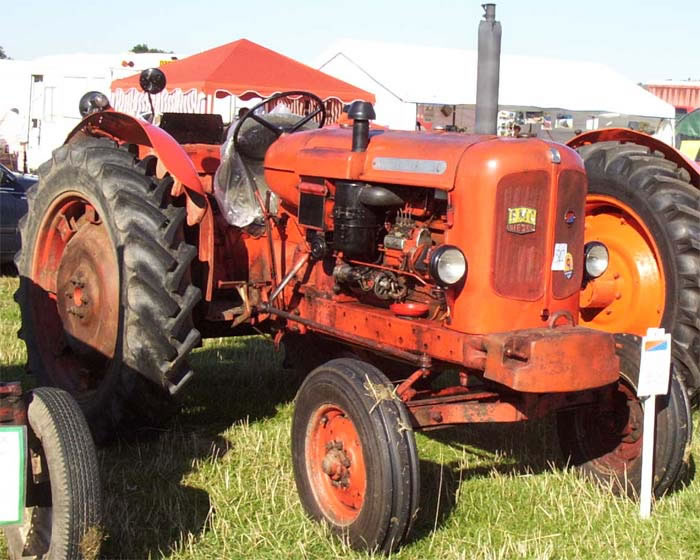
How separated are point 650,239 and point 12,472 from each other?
326cm

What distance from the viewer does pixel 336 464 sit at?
3535mm

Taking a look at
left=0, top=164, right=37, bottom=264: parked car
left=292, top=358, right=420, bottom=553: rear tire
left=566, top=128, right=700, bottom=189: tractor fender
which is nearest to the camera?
left=292, top=358, right=420, bottom=553: rear tire

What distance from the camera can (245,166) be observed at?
477 cm

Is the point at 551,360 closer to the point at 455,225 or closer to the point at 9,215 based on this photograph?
the point at 455,225

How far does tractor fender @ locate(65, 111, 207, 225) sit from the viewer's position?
4219 millimetres

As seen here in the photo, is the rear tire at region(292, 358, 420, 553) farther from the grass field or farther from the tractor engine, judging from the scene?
the tractor engine

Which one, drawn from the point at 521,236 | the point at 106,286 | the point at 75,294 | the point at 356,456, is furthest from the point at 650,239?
the point at 75,294

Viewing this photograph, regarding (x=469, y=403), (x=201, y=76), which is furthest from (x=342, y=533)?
(x=201, y=76)

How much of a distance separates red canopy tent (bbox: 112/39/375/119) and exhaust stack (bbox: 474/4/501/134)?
8887 mm

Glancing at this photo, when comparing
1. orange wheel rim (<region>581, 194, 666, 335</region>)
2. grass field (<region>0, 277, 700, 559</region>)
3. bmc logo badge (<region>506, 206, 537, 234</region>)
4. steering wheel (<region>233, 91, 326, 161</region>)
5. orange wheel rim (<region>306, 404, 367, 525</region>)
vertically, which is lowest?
grass field (<region>0, 277, 700, 559</region>)

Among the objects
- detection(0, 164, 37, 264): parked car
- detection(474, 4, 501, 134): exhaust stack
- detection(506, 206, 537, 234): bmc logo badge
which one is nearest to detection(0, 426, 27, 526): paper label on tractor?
detection(506, 206, 537, 234): bmc logo badge

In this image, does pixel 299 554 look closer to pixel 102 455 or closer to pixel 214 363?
pixel 102 455

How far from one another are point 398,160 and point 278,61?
10.9m

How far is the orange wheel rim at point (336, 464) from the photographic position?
3500mm
